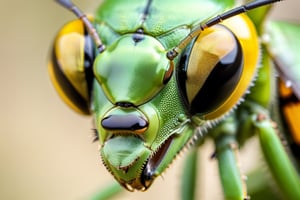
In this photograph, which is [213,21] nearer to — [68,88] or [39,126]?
[68,88]

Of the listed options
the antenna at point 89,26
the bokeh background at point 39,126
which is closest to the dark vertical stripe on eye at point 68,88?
the antenna at point 89,26

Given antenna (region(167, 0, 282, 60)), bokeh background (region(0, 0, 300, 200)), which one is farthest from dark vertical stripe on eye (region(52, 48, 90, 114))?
bokeh background (region(0, 0, 300, 200))

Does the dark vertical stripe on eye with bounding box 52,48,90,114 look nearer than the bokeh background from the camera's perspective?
Yes

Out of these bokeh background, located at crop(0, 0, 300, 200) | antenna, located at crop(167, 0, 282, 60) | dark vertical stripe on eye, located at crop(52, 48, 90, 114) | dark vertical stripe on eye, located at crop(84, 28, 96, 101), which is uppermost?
Answer: antenna, located at crop(167, 0, 282, 60)

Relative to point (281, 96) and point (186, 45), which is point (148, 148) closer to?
point (186, 45)

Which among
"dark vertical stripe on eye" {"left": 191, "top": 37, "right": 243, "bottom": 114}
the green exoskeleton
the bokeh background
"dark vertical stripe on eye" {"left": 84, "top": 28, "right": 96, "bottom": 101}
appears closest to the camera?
the green exoskeleton

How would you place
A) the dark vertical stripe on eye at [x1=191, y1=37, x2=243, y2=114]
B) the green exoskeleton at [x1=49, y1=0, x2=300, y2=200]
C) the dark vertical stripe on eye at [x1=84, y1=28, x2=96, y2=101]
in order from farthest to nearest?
the dark vertical stripe on eye at [x1=84, y1=28, x2=96, y2=101] → the dark vertical stripe on eye at [x1=191, y1=37, x2=243, y2=114] → the green exoskeleton at [x1=49, y1=0, x2=300, y2=200]

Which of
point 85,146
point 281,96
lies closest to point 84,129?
point 85,146

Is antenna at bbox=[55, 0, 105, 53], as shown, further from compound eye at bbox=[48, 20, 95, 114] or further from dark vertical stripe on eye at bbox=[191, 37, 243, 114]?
dark vertical stripe on eye at bbox=[191, 37, 243, 114]
